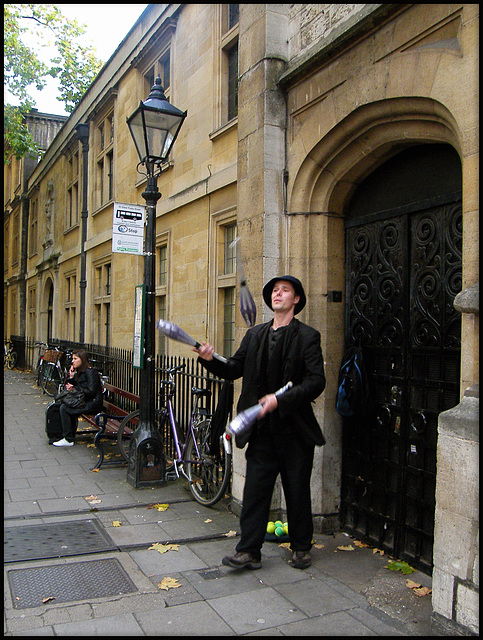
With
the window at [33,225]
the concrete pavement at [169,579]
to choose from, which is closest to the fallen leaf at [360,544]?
the concrete pavement at [169,579]

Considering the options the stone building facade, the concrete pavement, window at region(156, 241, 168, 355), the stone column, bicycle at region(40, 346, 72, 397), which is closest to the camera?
the stone column

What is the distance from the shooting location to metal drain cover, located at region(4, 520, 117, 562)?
14.5 ft

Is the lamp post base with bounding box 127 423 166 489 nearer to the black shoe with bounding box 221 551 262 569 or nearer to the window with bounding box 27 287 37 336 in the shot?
the black shoe with bounding box 221 551 262 569

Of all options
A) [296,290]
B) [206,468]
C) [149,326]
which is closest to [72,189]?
[149,326]

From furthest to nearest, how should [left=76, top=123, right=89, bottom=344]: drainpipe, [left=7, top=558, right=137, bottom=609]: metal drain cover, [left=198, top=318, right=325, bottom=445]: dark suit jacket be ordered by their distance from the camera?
[left=76, top=123, right=89, bottom=344]: drainpipe < [left=198, top=318, right=325, bottom=445]: dark suit jacket < [left=7, top=558, right=137, bottom=609]: metal drain cover

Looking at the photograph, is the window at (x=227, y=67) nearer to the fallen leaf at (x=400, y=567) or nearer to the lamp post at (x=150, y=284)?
the lamp post at (x=150, y=284)

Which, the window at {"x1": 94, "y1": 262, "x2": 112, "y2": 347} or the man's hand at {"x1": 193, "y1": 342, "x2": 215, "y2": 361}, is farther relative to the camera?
the window at {"x1": 94, "y1": 262, "x2": 112, "y2": 347}

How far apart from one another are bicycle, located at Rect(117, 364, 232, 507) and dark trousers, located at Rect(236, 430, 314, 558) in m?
1.26

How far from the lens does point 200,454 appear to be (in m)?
5.96

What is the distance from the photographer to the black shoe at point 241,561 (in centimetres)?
407

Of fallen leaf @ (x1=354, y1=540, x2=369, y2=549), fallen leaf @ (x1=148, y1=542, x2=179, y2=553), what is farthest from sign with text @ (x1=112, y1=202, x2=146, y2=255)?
fallen leaf @ (x1=354, y1=540, x2=369, y2=549)

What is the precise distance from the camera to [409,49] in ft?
13.0

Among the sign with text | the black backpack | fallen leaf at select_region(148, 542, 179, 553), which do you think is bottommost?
fallen leaf at select_region(148, 542, 179, 553)

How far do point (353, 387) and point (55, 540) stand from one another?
273 cm
